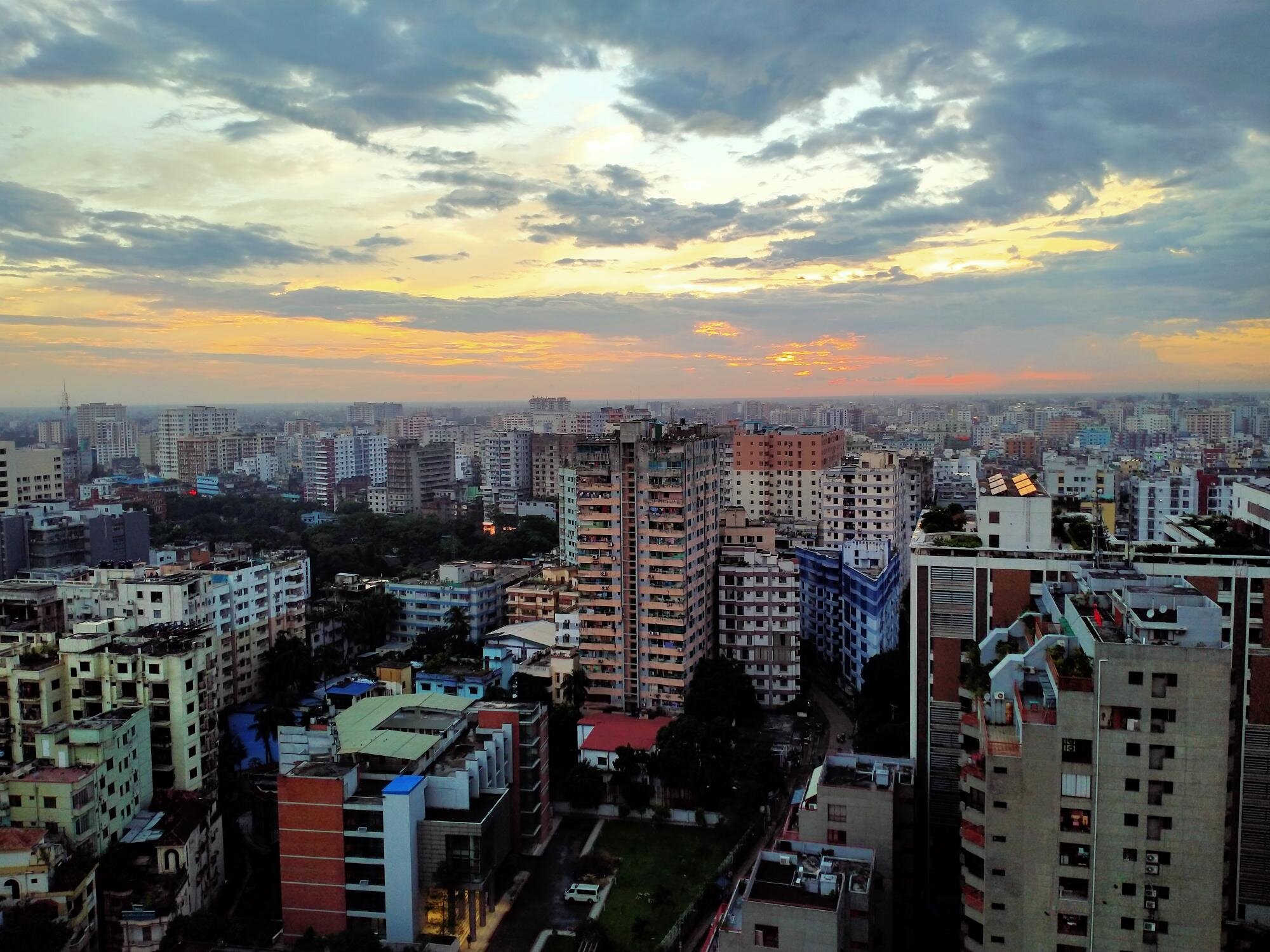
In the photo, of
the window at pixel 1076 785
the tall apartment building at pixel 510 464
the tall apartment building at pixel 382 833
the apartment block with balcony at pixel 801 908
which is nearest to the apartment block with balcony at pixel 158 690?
the tall apartment building at pixel 382 833

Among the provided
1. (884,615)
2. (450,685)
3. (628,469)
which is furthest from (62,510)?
(884,615)

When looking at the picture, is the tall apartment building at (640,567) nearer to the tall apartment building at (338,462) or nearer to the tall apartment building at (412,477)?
the tall apartment building at (412,477)

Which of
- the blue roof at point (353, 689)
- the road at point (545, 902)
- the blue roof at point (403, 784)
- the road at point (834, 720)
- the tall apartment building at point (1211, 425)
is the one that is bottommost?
the road at point (545, 902)

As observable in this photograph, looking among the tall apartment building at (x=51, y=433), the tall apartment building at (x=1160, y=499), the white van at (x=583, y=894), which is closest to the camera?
the white van at (x=583, y=894)

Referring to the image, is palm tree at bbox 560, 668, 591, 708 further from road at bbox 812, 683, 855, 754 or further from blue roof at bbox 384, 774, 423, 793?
blue roof at bbox 384, 774, 423, 793

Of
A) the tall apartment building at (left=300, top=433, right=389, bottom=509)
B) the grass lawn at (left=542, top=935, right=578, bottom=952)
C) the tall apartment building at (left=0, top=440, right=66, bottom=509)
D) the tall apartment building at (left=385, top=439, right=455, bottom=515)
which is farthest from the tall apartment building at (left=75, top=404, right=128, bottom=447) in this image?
the grass lawn at (left=542, top=935, right=578, bottom=952)

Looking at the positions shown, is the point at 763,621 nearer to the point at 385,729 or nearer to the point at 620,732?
the point at 620,732
